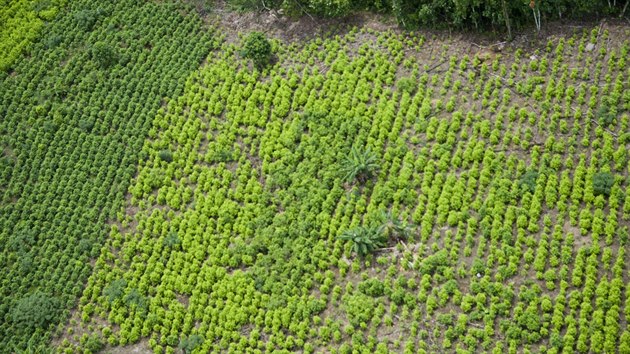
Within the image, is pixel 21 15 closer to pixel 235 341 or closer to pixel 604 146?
pixel 235 341

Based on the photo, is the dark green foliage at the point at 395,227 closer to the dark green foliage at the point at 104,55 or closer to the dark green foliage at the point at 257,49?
the dark green foliage at the point at 257,49

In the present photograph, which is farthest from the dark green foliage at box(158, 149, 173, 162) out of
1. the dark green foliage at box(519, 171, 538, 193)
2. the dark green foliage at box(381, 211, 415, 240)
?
the dark green foliage at box(519, 171, 538, 193)

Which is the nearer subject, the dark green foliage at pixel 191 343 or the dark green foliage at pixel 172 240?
the dark green foliage at pixel 191 343

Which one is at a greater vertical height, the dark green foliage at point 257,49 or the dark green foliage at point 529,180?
the dark green foliage at point 257,49

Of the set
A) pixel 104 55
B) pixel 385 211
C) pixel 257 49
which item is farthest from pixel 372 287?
pixel 104 55

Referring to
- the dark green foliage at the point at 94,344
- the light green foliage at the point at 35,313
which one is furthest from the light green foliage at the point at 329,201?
the dark green foliage at the point at 94,344

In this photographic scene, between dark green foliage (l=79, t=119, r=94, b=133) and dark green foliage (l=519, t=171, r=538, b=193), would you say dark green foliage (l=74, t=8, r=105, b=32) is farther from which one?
dark green foliage (l=519, t=171, r=538, b=193)

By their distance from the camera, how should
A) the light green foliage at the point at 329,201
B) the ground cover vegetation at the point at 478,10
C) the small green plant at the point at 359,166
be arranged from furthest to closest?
the ground cover vegetation at the point at 478,10
the small green plant at the point at 359,166
the light green foliage at the point at 329,201
